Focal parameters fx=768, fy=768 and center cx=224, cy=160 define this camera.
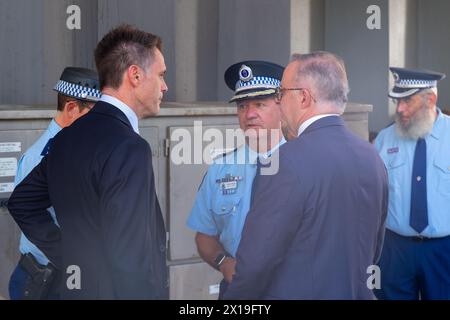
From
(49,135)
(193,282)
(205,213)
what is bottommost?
(193,282)

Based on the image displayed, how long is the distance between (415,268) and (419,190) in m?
0.45

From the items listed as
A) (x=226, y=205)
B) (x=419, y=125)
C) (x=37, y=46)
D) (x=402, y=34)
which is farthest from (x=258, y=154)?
(x=402, y=34)

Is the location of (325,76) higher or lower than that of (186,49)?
lower

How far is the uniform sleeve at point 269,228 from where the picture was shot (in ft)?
7.83

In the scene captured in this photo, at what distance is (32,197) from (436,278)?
248cm

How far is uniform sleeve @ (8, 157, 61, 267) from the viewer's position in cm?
287

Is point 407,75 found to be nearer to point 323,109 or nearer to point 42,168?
point 323,109

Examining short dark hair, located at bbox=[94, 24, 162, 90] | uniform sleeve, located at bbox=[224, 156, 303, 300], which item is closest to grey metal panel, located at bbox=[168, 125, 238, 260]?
short dark hair, located at bbox=[94, 24, 162, 90]

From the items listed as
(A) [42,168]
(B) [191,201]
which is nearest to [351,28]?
(B) [191,201]

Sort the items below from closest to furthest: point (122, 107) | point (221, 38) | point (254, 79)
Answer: point (122, 107), point (254, 79), point (221, 38)

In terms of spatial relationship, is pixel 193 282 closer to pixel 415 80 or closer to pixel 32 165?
pixel 32 165

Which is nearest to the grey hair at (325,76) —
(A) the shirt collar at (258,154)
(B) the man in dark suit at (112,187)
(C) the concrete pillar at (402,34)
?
(B) the man in dark suit at (112,187)

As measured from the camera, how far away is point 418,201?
439 cm

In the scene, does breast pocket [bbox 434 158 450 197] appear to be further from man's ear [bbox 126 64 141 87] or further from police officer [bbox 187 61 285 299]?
man's ear [bbox 126 64 141 87]
